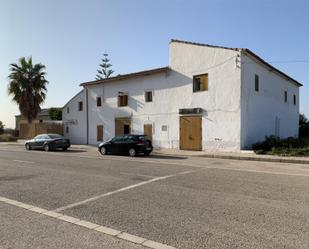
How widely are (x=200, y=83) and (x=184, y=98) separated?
1693 millimetres

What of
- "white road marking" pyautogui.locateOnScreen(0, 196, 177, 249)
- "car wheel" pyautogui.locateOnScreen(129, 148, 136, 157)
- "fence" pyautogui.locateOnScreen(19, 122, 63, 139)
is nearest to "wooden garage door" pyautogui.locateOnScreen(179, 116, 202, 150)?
"car wheel" pyautogui.locateOnScreen(129, 148, 136, 157)

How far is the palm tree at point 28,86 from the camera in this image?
35719 mm

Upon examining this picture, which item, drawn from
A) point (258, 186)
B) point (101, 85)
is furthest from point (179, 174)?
point (101, 85)

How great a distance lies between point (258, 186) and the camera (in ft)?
29.6

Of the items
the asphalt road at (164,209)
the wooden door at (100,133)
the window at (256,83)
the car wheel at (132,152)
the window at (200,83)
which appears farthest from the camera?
the wooden door at (100,133)

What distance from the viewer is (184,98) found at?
23406 millimetres

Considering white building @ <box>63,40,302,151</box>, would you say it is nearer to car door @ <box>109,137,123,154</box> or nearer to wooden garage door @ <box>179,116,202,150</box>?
wooden garage door @ <box>179,116,202,150</box>

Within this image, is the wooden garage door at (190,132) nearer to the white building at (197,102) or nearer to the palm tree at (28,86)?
the white building at (197,102)

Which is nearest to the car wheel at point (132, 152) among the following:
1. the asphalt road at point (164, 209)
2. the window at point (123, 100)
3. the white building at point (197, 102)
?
the white building at point (197, 102)

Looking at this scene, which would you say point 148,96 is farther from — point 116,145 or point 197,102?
point 116,145

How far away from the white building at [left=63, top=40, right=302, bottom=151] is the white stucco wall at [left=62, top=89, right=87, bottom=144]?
0.62 m

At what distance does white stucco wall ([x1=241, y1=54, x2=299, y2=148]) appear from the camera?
2106 cm

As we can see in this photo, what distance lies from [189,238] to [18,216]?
11.2ft

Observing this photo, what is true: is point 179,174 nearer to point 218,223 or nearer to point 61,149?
point 218,223
